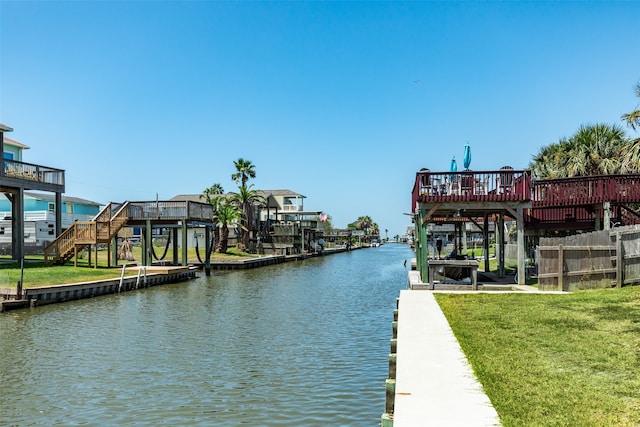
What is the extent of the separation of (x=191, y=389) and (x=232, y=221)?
56553 millimetres

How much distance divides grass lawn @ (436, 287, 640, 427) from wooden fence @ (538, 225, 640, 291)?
2.51m

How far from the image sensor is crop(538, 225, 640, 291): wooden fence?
18781 mm

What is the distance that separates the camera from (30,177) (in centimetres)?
3469

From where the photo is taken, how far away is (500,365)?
8.80 metres

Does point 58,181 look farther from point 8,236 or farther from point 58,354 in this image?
point 58,354

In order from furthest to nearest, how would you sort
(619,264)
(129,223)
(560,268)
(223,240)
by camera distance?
(223,240) < (129,223) < (560,268) < (619,264)

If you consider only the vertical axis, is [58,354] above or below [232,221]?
below

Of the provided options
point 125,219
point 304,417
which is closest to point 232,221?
point 125,219

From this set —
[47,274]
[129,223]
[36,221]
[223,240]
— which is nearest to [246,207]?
[223,240]

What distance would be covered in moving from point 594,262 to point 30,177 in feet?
104

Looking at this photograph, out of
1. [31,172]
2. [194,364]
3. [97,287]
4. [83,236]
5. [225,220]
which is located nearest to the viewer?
[194,364]

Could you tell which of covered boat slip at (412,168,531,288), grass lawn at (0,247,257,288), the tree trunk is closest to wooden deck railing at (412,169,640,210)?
covered boat slip at (412,168,531,288)

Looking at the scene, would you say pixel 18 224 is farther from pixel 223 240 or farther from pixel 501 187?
pixel 223 240

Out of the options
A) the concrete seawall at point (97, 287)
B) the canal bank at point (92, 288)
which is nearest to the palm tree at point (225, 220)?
the canal bank at point (92, 288)
